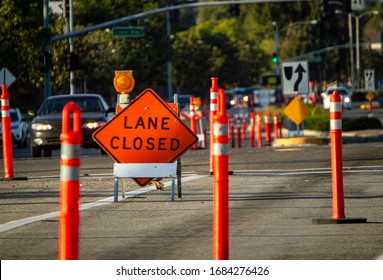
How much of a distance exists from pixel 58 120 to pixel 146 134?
15.6 meters

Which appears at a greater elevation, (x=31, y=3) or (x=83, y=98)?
(x=31, y=3)

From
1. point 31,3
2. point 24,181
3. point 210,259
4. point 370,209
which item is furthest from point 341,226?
point 31,3

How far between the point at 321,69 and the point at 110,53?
62.0 m

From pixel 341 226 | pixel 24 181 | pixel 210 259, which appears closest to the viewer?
pixel 210 259

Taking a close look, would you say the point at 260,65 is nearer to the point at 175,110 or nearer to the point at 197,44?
the point at 197,44

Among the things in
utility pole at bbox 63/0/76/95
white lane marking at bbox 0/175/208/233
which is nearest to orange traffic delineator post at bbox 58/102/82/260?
white lane marking at bbox 0/175/208/233

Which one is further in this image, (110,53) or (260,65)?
(260,65)

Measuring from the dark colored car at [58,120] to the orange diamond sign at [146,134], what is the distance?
14650 millimetres

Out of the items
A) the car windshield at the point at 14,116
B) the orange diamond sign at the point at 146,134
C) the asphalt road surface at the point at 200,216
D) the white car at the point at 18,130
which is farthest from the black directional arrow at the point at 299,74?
the orange diamond sign at the point at 146,134

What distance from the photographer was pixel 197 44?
4360 inches

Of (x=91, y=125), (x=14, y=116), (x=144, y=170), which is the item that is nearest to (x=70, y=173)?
(x=144, y=170)

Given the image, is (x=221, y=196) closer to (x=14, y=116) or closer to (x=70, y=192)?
(x=70, y=192)

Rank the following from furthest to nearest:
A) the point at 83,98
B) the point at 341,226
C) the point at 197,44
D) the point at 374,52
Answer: the point at 374,52 < the point at 197,44 < the point at 83,98 < the point at 341,226

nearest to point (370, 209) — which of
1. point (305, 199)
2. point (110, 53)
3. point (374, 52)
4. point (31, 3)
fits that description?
point (305, 199)
